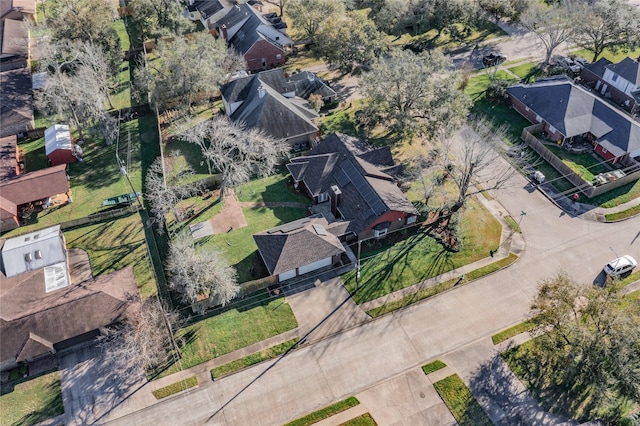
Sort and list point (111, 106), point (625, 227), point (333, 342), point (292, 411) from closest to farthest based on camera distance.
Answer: point (292, 411) → point (333, 342) → point (625, 227) → point (111, 106)

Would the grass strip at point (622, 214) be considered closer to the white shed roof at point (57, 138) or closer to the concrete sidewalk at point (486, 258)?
the concrete sidewalk at point (486, 258)

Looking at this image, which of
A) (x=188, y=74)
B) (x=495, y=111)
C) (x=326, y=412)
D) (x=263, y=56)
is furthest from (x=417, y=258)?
(x=263, y=56)

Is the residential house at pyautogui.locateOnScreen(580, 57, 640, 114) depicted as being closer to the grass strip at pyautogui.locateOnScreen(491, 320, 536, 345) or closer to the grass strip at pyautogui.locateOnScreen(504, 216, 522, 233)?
the grass strip at pyautogui.locateOnScreen(504, 216, 522, 233)

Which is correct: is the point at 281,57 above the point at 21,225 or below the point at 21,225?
Answer: above

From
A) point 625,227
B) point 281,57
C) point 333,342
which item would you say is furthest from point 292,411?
point 281,57

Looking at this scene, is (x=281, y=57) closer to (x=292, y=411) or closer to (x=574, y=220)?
(x=574, y=220)

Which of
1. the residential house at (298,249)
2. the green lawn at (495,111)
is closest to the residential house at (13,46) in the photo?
the residential house at (298,249)

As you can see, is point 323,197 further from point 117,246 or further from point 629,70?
point 629,70
